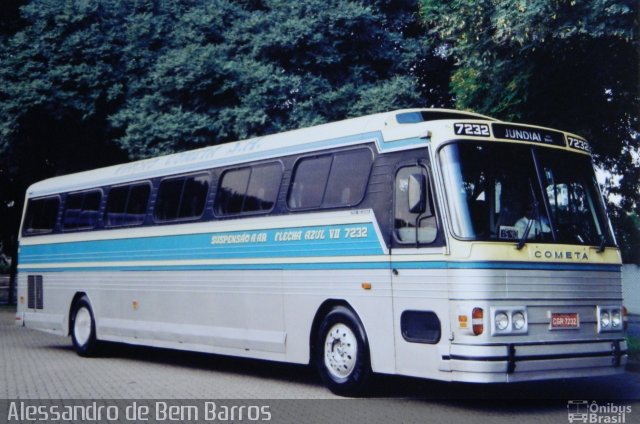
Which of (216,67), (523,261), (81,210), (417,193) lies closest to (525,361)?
(523,261)

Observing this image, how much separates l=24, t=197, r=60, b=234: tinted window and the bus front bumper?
11.7m

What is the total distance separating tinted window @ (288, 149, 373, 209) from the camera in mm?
11945

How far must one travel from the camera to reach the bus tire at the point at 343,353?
11516mm

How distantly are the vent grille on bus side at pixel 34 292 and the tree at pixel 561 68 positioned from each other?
9.71m

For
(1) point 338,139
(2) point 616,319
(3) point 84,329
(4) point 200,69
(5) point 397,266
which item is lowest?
(3) point 84,329

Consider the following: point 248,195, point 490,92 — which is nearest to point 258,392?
point 248,195

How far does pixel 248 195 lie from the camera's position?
13992mm

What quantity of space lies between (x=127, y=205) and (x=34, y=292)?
4210 millimetres

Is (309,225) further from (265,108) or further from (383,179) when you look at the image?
(265,108)

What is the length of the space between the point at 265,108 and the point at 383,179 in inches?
391

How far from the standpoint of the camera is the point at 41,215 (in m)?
20.0

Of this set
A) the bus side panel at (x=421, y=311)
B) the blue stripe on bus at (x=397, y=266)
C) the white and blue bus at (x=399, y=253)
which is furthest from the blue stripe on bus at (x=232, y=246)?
the bus side panel at (x=421, y=311)

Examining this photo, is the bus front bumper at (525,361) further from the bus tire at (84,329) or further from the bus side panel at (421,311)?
the bus tire at (84,329)

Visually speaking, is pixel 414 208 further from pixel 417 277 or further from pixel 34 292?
pixel 34 292
